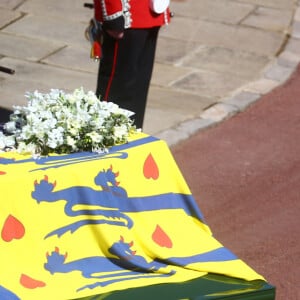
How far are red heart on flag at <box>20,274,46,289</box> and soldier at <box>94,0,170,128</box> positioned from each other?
6.62ft

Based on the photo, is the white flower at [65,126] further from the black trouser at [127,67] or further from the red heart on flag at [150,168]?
the black trouser at [127,67]

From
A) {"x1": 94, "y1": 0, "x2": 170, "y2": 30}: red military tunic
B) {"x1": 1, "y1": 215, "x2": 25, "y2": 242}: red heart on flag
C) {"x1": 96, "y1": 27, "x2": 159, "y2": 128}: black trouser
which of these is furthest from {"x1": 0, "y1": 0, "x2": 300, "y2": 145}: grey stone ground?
{"x1": 1, "y1": 215, "x2": 25, "y2": 242}: red heart on flag

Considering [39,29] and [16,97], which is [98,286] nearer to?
[16,97]

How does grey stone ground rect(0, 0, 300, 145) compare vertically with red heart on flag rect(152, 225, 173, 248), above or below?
below

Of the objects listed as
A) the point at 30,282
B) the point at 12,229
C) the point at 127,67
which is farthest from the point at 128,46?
the point at 30,282

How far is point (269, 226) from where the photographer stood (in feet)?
20.5

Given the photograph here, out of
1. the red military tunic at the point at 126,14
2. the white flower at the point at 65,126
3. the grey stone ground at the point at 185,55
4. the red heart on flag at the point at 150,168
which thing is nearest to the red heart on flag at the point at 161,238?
the red heart on flag at the point at 150,168

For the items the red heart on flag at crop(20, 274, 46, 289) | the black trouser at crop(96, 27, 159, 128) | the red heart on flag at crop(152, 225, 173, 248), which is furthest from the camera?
the black trouser at crop(96, 27, 159, 128)

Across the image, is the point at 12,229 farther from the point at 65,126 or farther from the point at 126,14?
the point at 126,14

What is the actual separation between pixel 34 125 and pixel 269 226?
6.51 feet

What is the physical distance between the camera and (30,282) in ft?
14.4

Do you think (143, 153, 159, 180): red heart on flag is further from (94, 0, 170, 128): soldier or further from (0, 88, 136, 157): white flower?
(94, 0, 170, 128): soldier

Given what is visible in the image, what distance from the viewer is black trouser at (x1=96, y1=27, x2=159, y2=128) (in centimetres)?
613

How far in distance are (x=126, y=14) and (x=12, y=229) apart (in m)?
1.95
